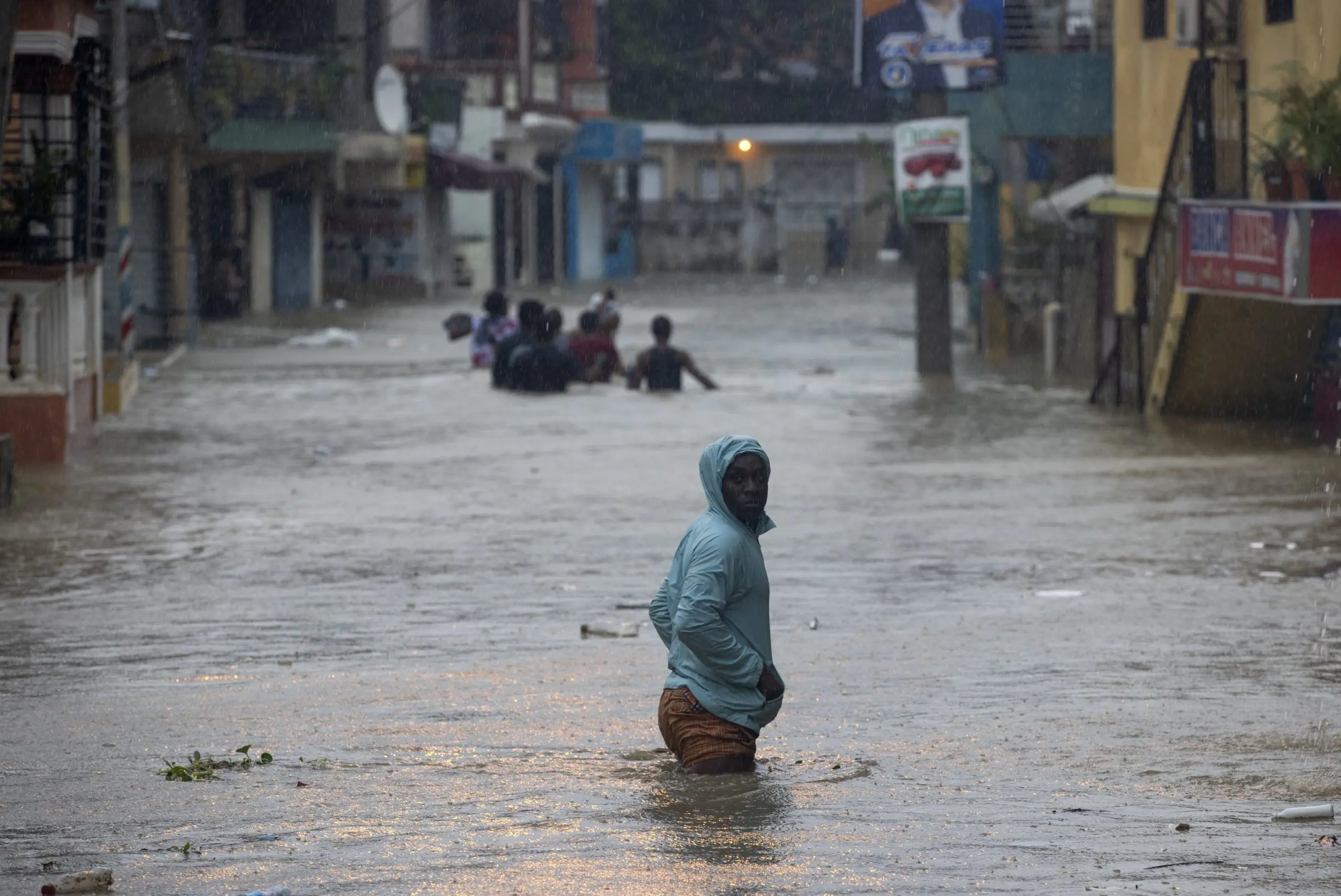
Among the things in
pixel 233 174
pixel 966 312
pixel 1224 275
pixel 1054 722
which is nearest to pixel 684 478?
pixel 1224 275

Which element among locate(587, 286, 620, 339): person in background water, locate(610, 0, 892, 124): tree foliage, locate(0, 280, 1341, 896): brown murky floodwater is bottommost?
locate(0, 280, 1341, 896): brown murky floodwater

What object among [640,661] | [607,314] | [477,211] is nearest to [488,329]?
[607,314]

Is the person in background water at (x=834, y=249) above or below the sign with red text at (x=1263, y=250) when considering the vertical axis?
above

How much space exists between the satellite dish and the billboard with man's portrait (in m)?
17.1

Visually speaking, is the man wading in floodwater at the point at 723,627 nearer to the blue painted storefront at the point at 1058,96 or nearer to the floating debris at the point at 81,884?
the floating debris at the point at 81,884

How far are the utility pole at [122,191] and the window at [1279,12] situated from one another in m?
A: 11.0

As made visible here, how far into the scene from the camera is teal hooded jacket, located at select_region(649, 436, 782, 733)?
684cm

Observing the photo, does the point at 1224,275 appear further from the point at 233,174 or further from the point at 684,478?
the point at 233,174

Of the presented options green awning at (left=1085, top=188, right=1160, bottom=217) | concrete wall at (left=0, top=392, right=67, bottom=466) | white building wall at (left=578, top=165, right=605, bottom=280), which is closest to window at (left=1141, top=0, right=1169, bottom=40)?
green awning at (left=1085, top=188, right=1160, bottom=217)

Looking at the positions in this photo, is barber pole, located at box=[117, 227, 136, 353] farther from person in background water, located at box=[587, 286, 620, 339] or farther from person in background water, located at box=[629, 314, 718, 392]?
person in background water, located at box=[629, 314, 718, 392]

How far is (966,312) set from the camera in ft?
117

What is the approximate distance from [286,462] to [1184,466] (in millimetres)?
6832

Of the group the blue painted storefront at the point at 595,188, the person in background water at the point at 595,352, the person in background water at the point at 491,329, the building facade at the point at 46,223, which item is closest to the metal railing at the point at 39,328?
the building facade at the point at 46,223

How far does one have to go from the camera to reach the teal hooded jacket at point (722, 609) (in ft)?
22.4
